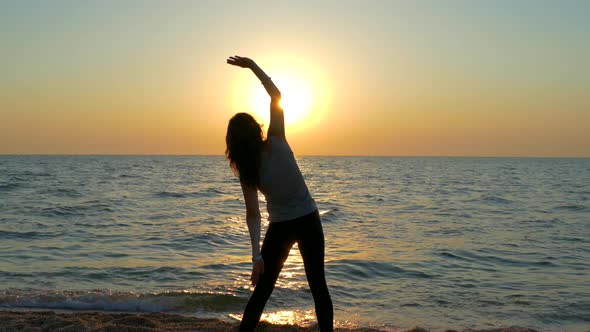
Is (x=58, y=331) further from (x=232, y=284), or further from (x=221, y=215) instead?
(x=221, y=215)

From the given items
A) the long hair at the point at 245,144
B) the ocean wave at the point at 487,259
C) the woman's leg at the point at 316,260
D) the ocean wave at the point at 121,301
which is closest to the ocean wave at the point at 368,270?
the ocean wave at the point at 487,259

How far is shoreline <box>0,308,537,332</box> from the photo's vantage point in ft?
18.7

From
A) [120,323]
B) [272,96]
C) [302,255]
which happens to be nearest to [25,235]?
[120,323]

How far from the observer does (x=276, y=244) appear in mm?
4312

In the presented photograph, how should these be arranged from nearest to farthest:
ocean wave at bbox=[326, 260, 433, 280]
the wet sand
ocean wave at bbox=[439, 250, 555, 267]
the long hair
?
the long hair → the wet sand → ocean wave at bbox=[326, 260, 433, 280] → ocean wave at bbox=[439, 250, 555, 267]

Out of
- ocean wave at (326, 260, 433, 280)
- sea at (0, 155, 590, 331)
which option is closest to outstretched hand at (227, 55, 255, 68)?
sea at (0, 155, 590, 331)

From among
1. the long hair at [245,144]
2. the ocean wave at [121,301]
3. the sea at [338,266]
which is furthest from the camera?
the sea at [338,266]

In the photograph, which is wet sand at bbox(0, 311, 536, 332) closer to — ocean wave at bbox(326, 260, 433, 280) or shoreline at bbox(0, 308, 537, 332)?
shoreline at bbox(0, 308, 537, 332)

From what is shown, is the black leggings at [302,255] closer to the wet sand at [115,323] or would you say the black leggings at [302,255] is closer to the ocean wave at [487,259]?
the wet sand at [115,323]

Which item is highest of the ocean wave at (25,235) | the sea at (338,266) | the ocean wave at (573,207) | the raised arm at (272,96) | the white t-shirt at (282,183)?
the raised arm at (272,96)

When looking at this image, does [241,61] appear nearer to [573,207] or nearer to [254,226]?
[254,226]

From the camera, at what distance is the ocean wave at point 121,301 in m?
7.28

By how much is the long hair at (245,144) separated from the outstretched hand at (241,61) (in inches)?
14.8

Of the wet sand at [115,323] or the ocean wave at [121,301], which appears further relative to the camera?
the ocean wave at [121,301]
